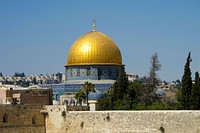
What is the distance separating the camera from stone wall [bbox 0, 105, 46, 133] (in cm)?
2936

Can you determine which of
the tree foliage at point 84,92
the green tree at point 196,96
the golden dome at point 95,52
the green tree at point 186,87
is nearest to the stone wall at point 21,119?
the green tree at point 186,87

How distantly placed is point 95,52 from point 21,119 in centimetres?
2020

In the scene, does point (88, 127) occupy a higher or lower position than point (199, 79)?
lower

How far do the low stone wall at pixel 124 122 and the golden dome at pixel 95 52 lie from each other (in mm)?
19406

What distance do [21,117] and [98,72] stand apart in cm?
2034

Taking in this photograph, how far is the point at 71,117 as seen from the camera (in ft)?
96.9

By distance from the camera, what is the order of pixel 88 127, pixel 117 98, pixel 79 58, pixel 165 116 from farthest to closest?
pixel 79 58
pixel 117 98
pixel 88 127
pixel 165 116

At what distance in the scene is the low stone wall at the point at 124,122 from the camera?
86.9ft

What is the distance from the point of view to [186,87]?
3009 centimetres

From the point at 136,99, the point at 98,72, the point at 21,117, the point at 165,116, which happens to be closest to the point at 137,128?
the point at 165,116

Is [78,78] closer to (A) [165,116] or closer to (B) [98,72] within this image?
(B) [98,72]

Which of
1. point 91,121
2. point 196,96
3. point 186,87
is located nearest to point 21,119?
point 91,121

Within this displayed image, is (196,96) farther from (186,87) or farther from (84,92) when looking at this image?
(84,92)

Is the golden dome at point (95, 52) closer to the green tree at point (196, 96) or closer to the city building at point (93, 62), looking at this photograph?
the city building at point (93, 62)
